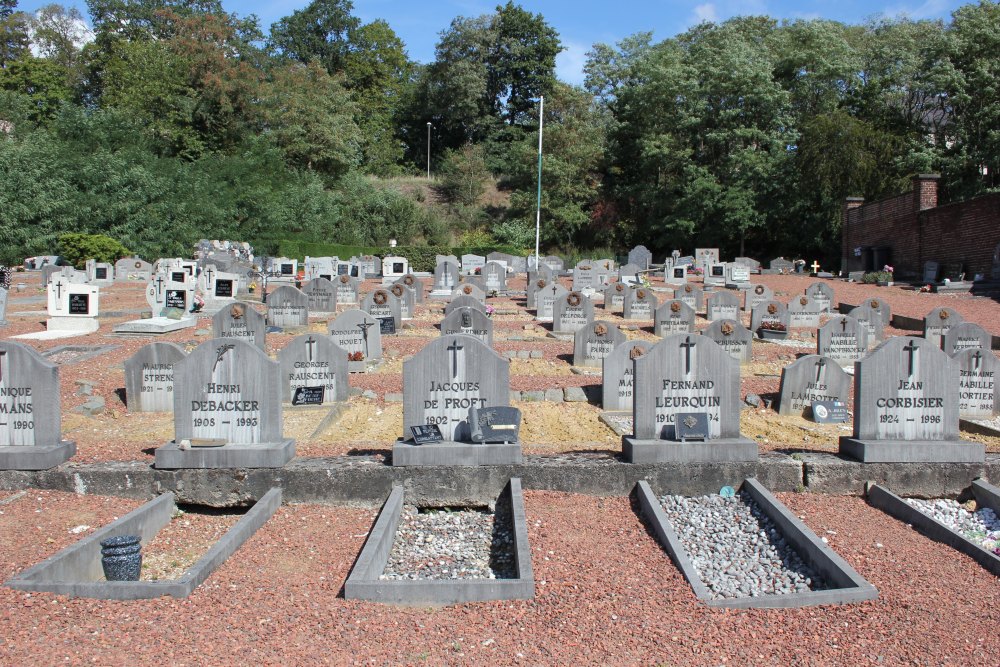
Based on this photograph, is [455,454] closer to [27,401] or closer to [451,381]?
[451,381]

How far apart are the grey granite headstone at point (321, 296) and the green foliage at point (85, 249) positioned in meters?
15.9

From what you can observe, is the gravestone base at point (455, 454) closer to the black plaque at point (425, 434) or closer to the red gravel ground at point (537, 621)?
the black plaque at point (425, 434)

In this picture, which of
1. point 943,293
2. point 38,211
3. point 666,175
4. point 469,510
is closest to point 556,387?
point 469,510

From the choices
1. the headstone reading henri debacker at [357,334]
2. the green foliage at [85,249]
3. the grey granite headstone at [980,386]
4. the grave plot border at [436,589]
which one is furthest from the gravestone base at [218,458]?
the green foliage at [85,249]

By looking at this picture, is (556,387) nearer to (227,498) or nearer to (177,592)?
(227,498)

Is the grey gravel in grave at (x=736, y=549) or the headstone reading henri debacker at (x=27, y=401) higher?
the headstone reading henri debacker at (x=27, y=401)

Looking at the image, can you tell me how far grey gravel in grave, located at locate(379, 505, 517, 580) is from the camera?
518cm

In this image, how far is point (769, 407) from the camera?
32.2 ft

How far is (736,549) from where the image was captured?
17.8ft

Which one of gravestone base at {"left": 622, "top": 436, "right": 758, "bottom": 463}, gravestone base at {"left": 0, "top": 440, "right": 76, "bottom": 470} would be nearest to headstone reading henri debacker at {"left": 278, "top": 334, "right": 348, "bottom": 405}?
gravestone base at {"left": 0, "top": 440, "right": 76, "bottom": 470}

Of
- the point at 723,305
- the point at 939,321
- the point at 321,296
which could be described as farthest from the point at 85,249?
the point at 939,321

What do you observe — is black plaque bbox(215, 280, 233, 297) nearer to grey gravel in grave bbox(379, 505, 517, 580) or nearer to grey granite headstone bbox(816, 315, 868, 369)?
grey granite headstone bbox(816, 315, 868, 369)

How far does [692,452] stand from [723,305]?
12.2m

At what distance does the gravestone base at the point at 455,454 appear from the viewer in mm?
6273
